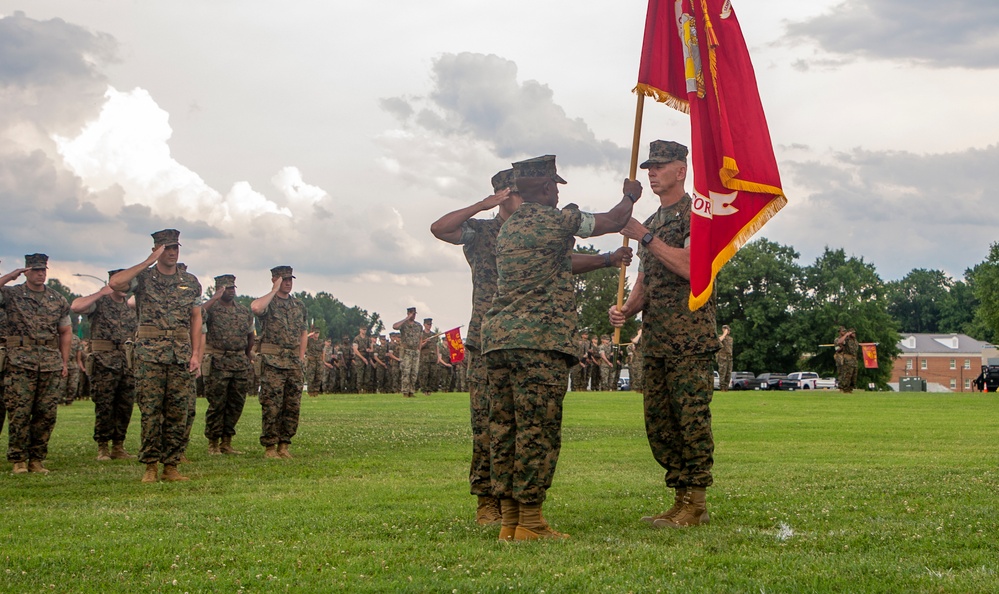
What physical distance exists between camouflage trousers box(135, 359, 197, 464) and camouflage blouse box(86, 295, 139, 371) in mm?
3718

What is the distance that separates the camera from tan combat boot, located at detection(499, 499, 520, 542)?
7.37m

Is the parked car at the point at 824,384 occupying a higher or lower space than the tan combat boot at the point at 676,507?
higher

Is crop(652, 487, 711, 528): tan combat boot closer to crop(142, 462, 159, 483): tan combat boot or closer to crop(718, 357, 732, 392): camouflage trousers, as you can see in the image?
crop(142, 462, 159, 483): tan combat boot

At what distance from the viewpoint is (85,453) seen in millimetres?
15484

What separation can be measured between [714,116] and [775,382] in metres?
84.6

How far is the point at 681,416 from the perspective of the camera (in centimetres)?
783

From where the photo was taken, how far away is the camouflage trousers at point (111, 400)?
14992 millimetres

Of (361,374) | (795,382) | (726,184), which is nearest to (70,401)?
(361,374)

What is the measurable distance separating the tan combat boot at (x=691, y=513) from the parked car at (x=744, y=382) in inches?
3148

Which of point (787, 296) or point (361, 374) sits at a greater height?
point (787, 296)

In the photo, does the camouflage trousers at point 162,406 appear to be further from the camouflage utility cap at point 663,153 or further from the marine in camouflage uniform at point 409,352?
the marine in camouflage uniform at point 409,352

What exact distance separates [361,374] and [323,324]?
11875cm

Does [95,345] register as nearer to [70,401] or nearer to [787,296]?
[70,401]

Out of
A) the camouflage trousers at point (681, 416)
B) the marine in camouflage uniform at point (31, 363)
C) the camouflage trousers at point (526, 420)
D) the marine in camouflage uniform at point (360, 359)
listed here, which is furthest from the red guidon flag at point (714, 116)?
the marine in camouflage uniform at point (360, 359)
